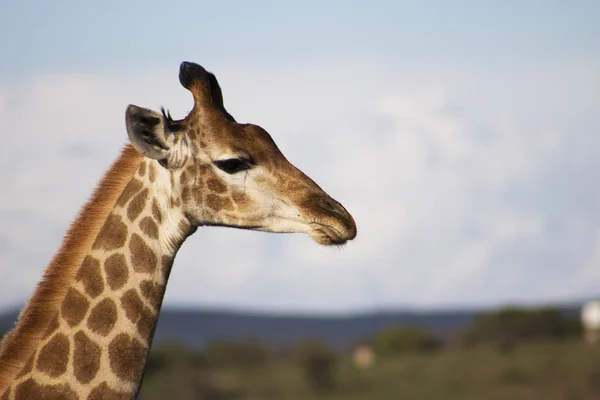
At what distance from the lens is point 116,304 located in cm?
1046

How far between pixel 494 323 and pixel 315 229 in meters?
111

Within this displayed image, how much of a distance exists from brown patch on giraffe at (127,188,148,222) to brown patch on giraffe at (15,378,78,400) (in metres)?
1.65

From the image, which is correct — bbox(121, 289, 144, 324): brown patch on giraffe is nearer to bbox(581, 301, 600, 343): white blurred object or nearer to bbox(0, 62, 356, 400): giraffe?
bbox(0, 62, 356, 400): giraffe

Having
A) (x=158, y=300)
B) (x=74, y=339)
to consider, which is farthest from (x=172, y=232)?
(x=74, y=339)

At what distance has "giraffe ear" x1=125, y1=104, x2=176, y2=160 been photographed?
1045 centimetres

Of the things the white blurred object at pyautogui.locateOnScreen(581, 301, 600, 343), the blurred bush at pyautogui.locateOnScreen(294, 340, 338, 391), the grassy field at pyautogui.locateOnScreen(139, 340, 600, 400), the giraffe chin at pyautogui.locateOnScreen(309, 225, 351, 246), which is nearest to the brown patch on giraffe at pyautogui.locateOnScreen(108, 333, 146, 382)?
the giraffe chin at pyautogui.locateOnScreen(309, 225, 351, 246)

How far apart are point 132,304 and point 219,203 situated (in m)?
1.18

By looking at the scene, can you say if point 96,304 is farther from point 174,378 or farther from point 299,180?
point 174,378

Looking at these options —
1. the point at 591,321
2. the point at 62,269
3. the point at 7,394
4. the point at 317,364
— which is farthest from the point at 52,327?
the point at 591,321

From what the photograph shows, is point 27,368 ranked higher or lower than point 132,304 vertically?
lower

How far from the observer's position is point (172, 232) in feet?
35.0

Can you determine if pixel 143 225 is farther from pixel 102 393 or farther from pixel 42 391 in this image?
pixel 42 391

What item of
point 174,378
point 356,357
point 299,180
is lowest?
point 299,180

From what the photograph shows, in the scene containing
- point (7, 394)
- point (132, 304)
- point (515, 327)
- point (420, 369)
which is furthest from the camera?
point (515, 327)
